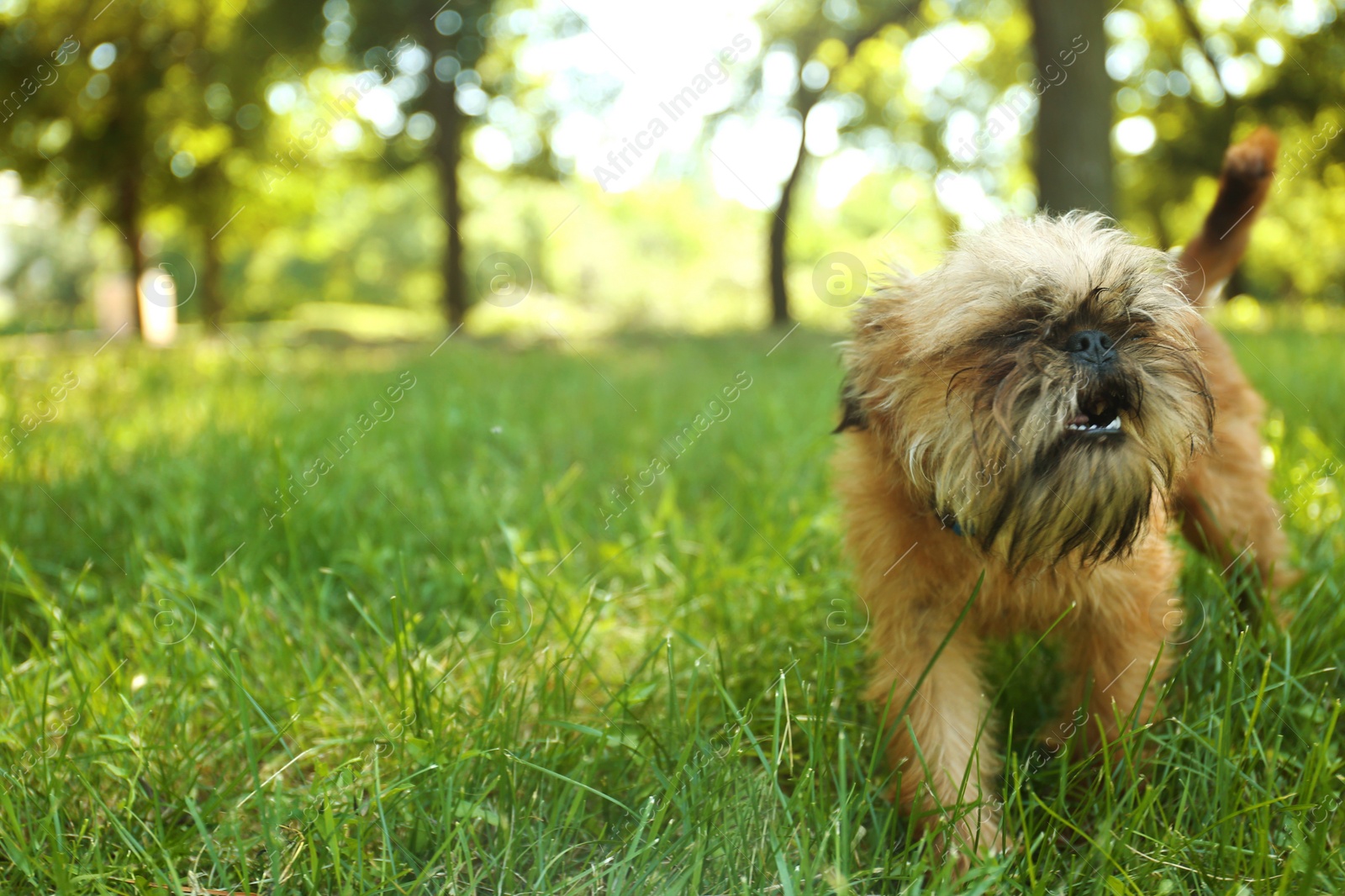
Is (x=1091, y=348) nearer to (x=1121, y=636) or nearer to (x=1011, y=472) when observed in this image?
(x=1011, y=472)

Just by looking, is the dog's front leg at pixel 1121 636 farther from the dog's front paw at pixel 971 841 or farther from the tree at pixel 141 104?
the tree at pixel 141 104

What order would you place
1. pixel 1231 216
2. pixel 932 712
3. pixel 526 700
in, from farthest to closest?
pixel 1231 216 < pixel 526 700 < pixel 932 712

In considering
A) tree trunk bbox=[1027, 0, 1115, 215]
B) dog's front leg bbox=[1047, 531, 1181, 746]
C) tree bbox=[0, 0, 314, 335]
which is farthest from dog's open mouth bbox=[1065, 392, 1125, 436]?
tree bbox=[0, 0, 314, 335]

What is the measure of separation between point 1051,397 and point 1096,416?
165mm

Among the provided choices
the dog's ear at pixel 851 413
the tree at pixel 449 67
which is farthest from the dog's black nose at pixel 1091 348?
the tree at pixel 449 67

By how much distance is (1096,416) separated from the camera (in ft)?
5.99

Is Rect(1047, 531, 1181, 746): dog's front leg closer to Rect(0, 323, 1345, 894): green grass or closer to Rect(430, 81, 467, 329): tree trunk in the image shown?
Rect(0, 323, 1345, 894): green grass

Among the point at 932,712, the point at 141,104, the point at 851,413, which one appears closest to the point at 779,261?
the point at 141,104

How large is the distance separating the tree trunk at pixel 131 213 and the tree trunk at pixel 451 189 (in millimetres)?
5937

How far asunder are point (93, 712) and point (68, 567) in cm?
144

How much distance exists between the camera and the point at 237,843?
1696mm

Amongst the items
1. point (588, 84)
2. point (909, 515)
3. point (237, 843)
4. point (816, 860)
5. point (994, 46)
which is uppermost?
point (588, 84)

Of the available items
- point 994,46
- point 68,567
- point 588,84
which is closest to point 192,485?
point 68,567

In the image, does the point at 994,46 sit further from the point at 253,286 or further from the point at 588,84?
the point at 253,286
